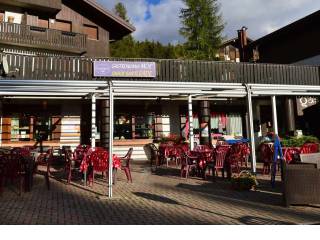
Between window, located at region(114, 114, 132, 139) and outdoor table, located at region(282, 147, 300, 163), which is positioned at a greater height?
window, located at region(114, 114, 132, 139)

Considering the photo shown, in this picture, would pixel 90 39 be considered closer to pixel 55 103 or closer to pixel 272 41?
pixel 55 103

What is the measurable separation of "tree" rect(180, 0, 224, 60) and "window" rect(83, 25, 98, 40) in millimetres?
11242

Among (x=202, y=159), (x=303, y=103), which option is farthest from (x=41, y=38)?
(x=303, y=103)

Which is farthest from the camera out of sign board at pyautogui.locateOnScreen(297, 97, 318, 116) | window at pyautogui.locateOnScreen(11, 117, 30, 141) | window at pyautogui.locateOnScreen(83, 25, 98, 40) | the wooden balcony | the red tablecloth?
window at pyautogui.locateOnScreen(83, 25, 98, 40)

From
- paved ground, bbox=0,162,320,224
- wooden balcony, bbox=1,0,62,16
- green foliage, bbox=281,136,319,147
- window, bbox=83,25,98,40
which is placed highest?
wooden balcony, bbox=1,0,62,16

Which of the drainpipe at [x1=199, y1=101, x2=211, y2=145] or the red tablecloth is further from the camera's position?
the drainpipe at [x1=199, y1=101, x2=211, y2=145]

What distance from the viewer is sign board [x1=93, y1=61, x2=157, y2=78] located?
15383 mm

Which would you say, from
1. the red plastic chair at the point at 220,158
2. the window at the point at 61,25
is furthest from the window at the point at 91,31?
the red plastic chair at the point at 220,158

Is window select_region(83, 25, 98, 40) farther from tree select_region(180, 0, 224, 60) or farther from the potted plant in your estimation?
the potted plant

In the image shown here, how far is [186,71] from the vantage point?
54.2 ft

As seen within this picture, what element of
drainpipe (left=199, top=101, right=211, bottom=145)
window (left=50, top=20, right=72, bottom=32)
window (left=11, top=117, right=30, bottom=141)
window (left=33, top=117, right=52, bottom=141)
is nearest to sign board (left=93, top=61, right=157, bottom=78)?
drainpipe (left=199, top=101, right=211, bottom=145)

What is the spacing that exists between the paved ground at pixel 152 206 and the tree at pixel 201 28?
80.7 ft

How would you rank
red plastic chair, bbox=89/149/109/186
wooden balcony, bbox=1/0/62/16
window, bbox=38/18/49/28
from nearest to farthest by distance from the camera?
1. red plastic chair, bbox=89/149/109/186
2. wooden balcony, bbox=1/0/62/16
3. window, bbox=38/18/49/28

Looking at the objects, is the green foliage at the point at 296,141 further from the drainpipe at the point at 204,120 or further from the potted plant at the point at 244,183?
the potted plant at the point at 244,183
